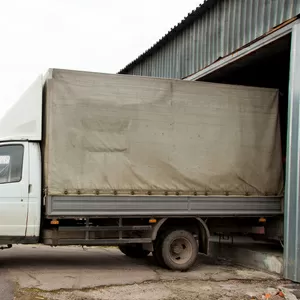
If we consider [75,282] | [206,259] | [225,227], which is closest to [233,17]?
[225,227]

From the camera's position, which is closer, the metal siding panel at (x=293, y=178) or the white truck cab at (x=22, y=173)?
the white truck cab at (x=22, y=173)

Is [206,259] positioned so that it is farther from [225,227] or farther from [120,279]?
[120,279]

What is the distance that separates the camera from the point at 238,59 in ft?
30.6

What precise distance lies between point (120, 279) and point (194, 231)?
1.91 metres

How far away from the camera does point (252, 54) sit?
901cm

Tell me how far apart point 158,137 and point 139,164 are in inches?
25.5

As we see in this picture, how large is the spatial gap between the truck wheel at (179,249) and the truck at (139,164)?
0.06ft

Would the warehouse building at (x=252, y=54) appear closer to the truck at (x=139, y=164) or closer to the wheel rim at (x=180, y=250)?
the truck at (x=139, y=164)

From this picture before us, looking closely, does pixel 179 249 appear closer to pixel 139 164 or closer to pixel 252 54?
pixel 139 164

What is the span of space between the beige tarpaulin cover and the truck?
0.02 metres

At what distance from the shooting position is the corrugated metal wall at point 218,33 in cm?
835

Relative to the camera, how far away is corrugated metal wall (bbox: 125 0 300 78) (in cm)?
835

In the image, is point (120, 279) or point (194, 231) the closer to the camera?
point (120, 279)

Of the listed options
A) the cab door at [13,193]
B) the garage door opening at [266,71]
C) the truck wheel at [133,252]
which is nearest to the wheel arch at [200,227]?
the truck wheel at [133,252]
